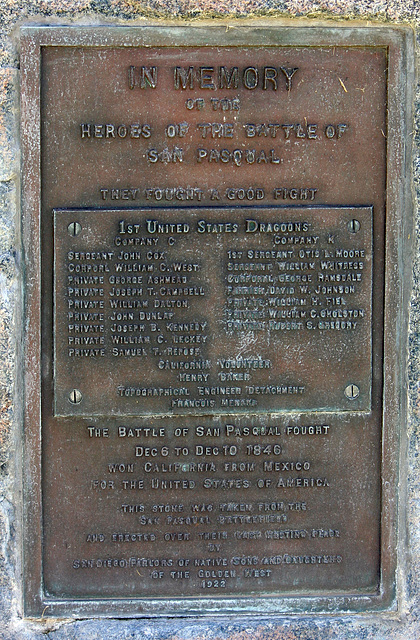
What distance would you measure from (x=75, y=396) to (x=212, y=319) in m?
0.82

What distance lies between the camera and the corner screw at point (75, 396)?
273 centimetres

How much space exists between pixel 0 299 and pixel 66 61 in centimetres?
126

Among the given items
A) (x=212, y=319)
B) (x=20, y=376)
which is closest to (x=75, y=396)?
(x=20, y=376)

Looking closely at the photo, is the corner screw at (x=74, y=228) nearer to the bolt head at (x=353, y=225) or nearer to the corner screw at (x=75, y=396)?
the corner screw at (x=75, y=396)

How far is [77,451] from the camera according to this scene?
110 inches

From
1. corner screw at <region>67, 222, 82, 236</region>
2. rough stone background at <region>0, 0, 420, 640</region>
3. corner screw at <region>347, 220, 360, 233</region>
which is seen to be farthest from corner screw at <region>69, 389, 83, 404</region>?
corner screw at <region>347, 220, 360, 233</region>

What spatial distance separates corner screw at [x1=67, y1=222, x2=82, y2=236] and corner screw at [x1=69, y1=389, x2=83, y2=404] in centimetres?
81

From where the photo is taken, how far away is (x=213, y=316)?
9.04 ft

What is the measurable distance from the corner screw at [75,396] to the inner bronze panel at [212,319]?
0.03ft

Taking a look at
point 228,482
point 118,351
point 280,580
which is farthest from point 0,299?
point 280,580

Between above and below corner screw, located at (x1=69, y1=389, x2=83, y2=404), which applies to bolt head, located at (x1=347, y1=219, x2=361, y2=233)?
above

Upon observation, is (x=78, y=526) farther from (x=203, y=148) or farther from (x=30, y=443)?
(x=203, y=148)

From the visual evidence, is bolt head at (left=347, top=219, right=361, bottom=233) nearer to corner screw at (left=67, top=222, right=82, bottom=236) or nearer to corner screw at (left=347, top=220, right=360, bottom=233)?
corner screw at (left=347, top=220, right=360, bottom=233)

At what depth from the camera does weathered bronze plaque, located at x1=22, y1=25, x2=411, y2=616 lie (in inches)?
105
